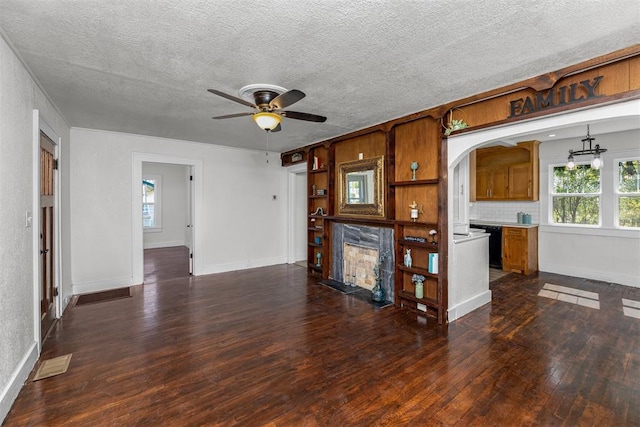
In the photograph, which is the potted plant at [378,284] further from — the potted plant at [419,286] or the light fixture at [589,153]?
the light fixture at [589,153]

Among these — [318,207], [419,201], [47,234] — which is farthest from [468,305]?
[47,234]

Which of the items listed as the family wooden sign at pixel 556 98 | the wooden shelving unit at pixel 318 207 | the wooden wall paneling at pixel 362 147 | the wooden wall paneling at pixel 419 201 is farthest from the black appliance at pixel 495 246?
the family wooden sign at pixel 556 98

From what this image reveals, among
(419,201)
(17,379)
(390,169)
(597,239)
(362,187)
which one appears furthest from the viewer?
(597,239)

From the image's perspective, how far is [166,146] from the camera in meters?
5.39

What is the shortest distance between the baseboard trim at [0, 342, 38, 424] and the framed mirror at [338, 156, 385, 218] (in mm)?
4063

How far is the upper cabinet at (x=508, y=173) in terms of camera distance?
5949 mm

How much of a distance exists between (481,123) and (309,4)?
7.65 ft

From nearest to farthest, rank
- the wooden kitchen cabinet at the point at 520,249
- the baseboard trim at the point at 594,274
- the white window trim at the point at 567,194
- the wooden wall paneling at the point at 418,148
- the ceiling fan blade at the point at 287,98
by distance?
the ceiling fan blade at the point at 287,98
the wooden wall paneling at the point at 418,148
the baseboard trim at the point at 594,274
the white window trim at the point at 567,194
the wooden kitchen cabinet at the point at 520,249

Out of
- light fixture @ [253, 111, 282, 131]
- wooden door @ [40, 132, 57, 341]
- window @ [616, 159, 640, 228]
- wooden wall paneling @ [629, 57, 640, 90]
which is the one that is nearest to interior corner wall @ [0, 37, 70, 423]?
wooden door @ [40, 132, 57, 341]

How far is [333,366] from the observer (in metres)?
2.61

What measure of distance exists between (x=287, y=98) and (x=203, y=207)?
3971 millimetres

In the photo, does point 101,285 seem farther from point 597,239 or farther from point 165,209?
point 597,239

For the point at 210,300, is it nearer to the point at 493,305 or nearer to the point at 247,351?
the point at 247,351

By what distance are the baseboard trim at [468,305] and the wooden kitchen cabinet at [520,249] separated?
2.12 meters
